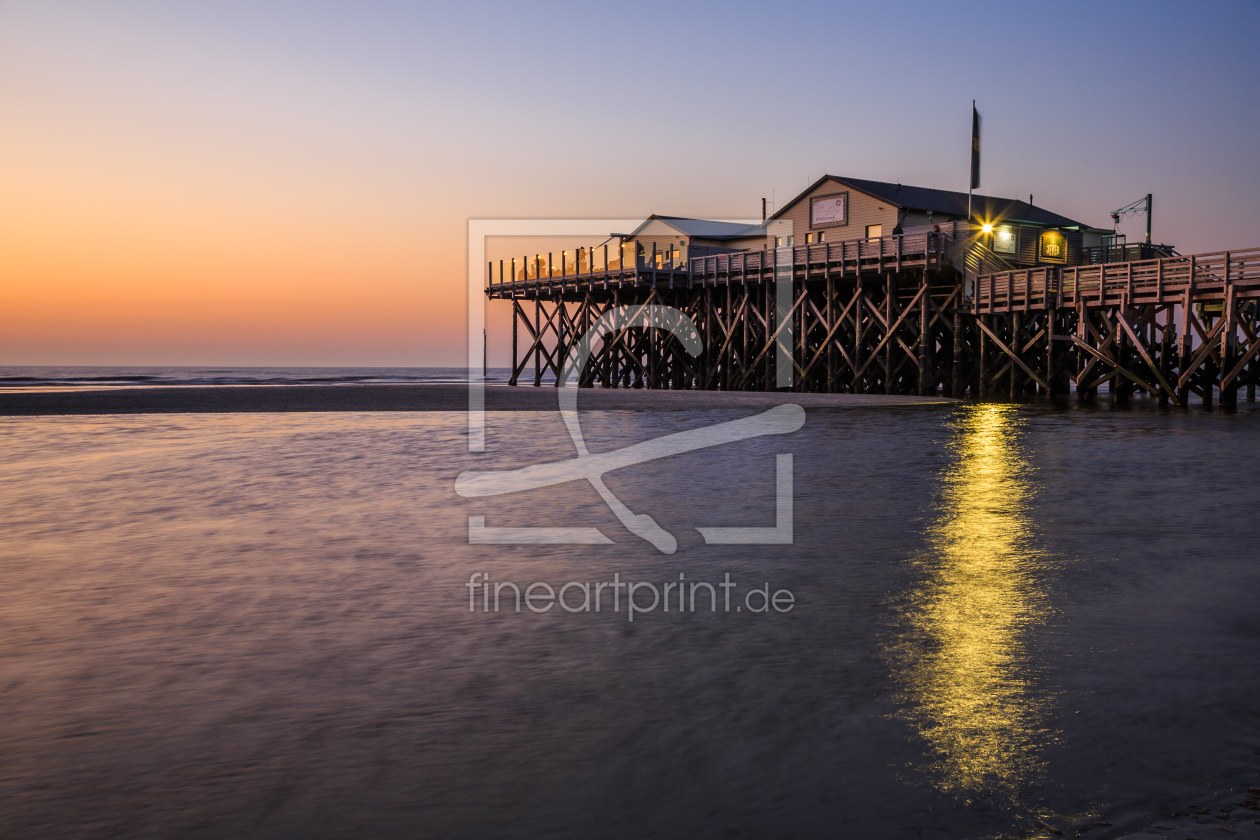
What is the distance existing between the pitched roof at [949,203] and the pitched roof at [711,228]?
263cm

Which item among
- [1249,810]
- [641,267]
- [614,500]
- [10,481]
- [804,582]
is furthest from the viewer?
[641,267]

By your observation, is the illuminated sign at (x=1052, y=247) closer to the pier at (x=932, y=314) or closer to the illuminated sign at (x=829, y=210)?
the pier at (x=932, y=314)

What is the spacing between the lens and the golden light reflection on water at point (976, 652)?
389 centimetres

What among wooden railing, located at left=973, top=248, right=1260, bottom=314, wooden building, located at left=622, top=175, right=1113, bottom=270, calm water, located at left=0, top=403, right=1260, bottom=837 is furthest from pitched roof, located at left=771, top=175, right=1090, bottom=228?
calm water, located at left=0, top=403, right=1260, bottom=837

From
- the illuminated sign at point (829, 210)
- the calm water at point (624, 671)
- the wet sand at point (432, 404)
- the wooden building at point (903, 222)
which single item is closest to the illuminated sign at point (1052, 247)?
the wooden building at point (903, 222)

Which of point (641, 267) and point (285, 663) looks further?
point (641, 267)

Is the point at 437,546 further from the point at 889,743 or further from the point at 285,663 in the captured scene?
the point at 889,743

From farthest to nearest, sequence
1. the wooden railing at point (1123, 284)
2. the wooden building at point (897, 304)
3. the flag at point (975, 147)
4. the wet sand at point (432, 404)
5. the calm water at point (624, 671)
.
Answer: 1. the flag at point (975, 147)
2. the wet sand at point (432, 404)
3. the wooden building at point (897, 304)
4. the wooden railing at point (1123, 284)
5. the calm water at point (624, 671)

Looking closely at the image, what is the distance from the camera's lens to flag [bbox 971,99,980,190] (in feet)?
117

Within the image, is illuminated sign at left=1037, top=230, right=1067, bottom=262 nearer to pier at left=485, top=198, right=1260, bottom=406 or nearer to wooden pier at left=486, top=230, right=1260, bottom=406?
pier at left=485, top=198, right=1260, bottom=406

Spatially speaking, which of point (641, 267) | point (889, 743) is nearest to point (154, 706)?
point (889, 743)

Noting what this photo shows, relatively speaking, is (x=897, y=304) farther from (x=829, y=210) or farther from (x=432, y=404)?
(x=432, y=404)

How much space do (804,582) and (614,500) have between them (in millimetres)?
4506

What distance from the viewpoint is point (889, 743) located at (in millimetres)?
4027
